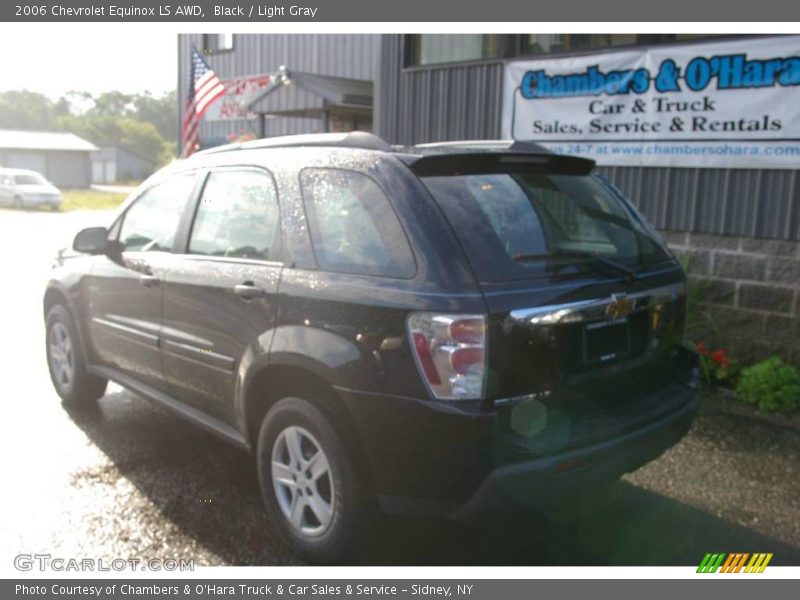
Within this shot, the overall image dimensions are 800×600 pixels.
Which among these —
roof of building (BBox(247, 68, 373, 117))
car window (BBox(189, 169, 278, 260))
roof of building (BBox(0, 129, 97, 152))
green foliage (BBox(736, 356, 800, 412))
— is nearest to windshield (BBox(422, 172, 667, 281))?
car window (BBox(189, 169, 278, 260))

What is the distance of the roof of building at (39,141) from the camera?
3171cm

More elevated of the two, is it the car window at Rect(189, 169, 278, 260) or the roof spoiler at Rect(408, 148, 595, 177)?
the roof spoiler at Rect(408, 148, 595, 177)

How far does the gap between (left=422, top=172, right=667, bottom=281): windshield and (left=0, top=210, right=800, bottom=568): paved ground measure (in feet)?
3.42

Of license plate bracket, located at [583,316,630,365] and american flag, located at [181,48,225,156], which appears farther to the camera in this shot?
american flag, located at [181,48,225,156]

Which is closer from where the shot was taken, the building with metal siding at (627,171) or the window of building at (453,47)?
the building with metal siding at (627,171)

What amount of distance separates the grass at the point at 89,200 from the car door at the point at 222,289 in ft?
92.8

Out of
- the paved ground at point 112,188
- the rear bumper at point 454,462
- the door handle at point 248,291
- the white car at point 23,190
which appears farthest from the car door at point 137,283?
the paved ground at point 112,188

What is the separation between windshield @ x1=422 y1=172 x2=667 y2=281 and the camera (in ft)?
9.91

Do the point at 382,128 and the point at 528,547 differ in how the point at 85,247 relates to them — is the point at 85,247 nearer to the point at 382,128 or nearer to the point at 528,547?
the point at 528,547

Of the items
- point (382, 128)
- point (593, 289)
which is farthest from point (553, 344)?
point (382, 128)

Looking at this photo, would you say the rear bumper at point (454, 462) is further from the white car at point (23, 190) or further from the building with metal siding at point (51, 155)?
the building with metal siding at point (51, 155)

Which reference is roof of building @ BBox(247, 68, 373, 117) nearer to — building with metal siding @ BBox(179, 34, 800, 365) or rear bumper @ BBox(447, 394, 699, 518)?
building with metal siding @ BBox(179, 34, 800, 365)

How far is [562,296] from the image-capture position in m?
3.03

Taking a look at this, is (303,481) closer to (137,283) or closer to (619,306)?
(619,306)
